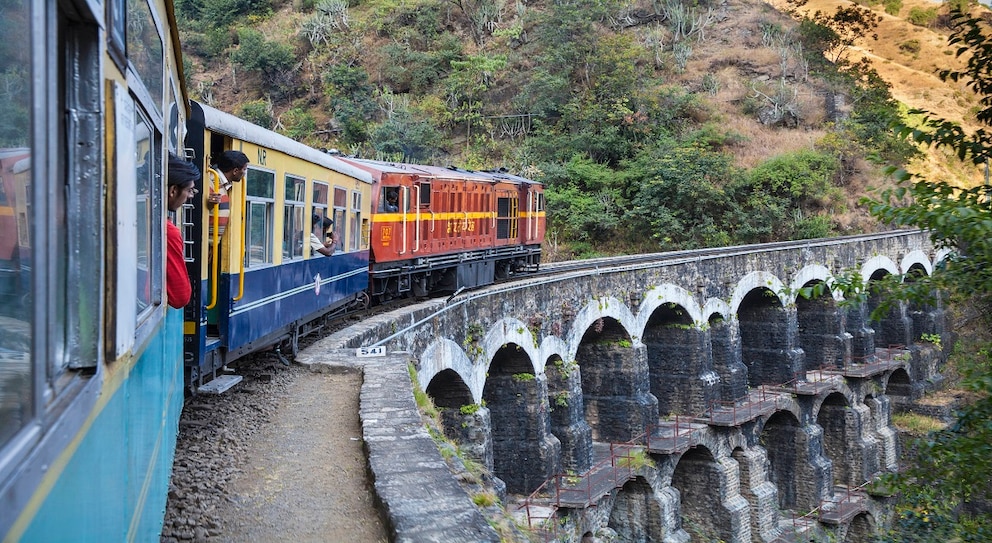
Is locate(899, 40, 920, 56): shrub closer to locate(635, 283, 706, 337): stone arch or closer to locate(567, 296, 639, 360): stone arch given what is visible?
locate(635, 283, 706, 337): stone arch

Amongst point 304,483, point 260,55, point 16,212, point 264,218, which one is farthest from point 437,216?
point 260,55

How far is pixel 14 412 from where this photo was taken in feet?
3.45

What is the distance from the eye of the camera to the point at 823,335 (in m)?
23.2

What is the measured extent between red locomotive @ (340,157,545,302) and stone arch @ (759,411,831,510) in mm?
7173

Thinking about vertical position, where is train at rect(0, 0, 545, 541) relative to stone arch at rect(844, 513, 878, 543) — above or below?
above

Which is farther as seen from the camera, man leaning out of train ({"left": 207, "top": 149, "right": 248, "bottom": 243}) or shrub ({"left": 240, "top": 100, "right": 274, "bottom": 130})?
shrub ({"left": 240, "top": 100, "right": 274, "bottom": 130})

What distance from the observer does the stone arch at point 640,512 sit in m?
15.5

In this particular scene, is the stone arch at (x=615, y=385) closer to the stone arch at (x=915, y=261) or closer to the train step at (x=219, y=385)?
the train step at (x=219, y=385)

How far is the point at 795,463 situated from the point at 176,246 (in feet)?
63.2

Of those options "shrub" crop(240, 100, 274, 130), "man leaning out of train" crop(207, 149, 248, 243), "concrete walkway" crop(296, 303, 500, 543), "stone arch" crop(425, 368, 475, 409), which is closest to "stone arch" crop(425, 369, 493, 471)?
"stone arch" crop(425, 368, 475, 409)

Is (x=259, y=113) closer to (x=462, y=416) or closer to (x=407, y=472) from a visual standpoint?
(x=462, y=416)

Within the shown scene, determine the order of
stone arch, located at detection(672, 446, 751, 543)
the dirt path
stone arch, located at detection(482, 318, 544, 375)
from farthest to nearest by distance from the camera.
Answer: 1. stone arch, located at detection(672, 446, 751, 543)
2. stone arch, located at detection(482, 318, 544, 375)
3. the dirt path

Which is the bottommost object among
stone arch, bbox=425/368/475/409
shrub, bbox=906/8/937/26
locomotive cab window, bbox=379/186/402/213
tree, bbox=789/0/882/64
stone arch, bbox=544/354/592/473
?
stone arch, bbox=544/354/592/473

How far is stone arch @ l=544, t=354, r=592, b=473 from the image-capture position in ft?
47.2
